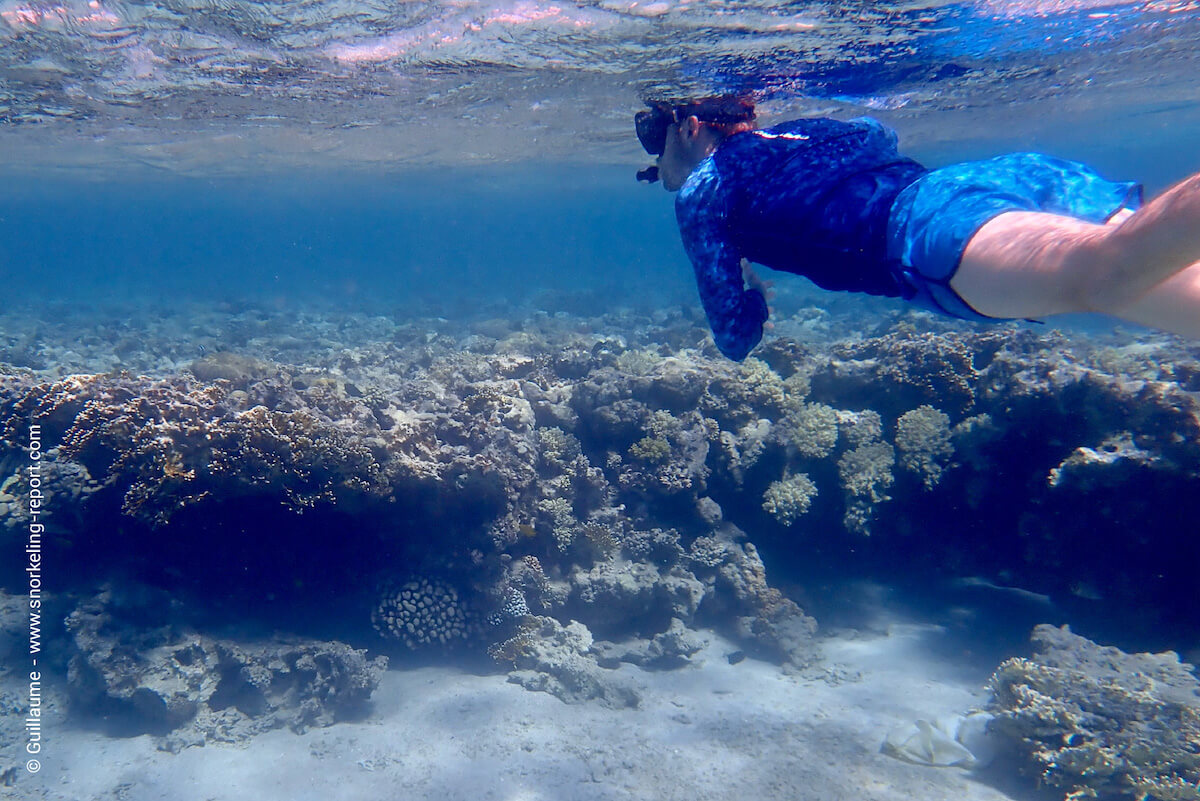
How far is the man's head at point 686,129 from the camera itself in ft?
13.3

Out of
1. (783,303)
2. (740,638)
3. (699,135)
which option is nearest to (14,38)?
(699,135)

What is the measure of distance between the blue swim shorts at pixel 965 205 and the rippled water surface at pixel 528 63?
9361mm

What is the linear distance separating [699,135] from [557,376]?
7677mm

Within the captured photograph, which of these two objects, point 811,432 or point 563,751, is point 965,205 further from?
point 811,432

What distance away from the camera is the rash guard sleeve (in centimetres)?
328

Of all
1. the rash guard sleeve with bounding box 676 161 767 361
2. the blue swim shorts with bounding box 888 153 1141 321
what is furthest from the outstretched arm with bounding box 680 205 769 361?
the blue swim shorts with bounding box 888 153 1141 321

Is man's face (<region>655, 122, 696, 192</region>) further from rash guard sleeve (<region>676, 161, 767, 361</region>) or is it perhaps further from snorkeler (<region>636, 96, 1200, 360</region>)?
rash guard sleeve (<region>676, 161, 767, 361</region>)

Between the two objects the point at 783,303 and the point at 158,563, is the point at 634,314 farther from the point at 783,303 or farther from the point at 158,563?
the point at 158,563

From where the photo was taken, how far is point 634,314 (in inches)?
996

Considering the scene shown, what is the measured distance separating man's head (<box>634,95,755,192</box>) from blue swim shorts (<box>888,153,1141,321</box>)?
1598mm

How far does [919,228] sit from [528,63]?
550 inches

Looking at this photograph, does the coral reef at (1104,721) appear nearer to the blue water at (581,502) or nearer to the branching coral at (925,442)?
the blue water at (581,502)

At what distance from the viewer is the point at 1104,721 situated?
18.8 ft

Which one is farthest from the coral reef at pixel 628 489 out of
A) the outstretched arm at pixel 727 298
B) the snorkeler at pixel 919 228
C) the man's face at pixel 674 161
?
the snorkeler at pixel 919 228
